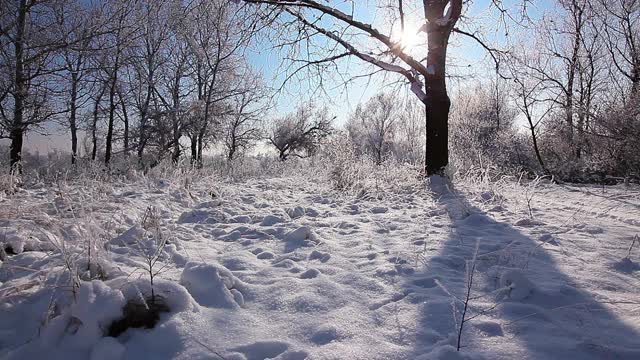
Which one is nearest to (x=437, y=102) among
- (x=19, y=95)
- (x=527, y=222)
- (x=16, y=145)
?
(x=527, y=222)

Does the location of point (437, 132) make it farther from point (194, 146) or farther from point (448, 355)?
point (194, 146)

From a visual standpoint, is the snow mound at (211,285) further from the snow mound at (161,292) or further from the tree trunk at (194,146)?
the tree trunk at (194,146)

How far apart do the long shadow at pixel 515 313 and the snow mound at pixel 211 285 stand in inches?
39.0

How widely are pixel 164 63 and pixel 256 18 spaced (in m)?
11.4

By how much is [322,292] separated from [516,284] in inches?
43.0

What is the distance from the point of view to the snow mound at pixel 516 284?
5.69 feet

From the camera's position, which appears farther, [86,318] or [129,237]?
[129,237]

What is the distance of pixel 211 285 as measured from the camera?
1.84 m

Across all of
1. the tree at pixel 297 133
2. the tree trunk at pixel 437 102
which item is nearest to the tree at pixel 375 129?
the tree at pixel 297 133

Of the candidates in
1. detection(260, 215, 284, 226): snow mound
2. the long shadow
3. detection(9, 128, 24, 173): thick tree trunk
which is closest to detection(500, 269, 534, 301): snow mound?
the long shadow

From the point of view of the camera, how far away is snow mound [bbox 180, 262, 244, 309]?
5.70ft

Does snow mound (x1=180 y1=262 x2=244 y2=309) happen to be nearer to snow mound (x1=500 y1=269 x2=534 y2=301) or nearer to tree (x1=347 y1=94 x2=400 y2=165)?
snow mound (x1=500 y1=269 x2=534 y2=301)

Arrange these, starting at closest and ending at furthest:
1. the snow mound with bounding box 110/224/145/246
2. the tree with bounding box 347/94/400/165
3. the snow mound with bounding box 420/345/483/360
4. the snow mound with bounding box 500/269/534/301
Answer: the snow mound with bounding box 420/345/483/360 → the snow mound with bounding box 500/269/534/301 → the snow mound with bounding box 110/224/145/246 → the tree with bounding box 347/94/400/165

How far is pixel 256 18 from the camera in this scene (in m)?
6.01
